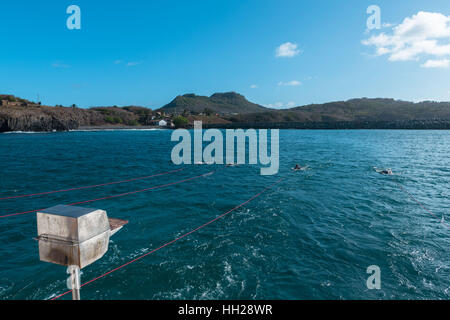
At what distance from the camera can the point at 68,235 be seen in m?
4.28

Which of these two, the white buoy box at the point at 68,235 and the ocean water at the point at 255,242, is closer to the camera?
the white buoy box at the point at 68,235

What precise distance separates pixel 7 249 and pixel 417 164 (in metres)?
48.6

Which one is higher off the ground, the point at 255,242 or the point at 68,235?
the point at 68,235

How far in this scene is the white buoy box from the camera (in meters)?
4.22

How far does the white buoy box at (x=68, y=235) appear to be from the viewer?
13.9ft

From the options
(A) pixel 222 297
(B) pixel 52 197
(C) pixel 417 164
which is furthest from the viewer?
(C) pixel 417 164

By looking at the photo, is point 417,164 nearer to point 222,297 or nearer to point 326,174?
point 326,174

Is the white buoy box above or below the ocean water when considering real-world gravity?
above

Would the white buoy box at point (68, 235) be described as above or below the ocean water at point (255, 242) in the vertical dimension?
above

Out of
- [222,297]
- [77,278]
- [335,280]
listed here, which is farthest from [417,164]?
[77,278]

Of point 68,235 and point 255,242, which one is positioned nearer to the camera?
point 68,235

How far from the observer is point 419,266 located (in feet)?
34.0

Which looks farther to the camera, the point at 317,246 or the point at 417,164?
the point at 417,164

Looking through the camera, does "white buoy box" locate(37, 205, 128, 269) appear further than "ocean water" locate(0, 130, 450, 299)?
No
